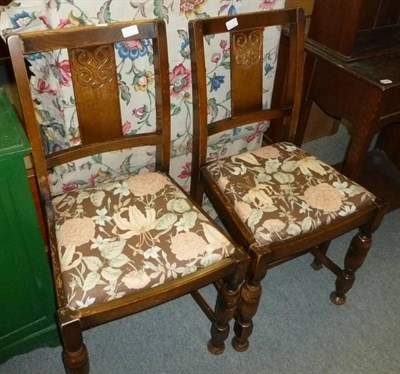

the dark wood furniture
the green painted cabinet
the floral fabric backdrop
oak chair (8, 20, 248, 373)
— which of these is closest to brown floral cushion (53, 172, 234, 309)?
oak chair (8, 20, 248, 373)

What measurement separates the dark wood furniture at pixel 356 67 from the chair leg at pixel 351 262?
0.81 feet

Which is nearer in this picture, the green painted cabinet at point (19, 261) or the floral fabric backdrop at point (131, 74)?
the green painted cabinet at point (19, 261)

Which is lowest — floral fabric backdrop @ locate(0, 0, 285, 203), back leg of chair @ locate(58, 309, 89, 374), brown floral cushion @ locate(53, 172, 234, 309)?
back leg of chair @ locate(58, 309, 89, 374)

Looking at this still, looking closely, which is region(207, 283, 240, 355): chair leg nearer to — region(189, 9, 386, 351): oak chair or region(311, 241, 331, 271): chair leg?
region(189, 9, 386, 351): oak chair

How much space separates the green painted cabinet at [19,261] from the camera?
914 millimetres

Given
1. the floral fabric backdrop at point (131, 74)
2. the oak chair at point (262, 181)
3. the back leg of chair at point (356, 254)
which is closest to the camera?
the floral fabric backdrop at point (131, 74)

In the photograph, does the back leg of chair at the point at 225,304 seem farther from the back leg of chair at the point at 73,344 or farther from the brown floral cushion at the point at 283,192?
the back leg of chair at the point at 73,344

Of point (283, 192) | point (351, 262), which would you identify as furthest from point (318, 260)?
point (283, 192)

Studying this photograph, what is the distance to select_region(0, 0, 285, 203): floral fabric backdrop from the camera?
3.45 ft

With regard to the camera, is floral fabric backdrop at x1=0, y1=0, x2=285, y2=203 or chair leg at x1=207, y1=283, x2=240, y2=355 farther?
chair leg at x1=207, y1=283, x2=240, y2=355

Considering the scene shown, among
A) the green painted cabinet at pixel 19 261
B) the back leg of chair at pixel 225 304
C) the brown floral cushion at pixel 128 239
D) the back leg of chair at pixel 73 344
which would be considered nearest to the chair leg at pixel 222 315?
the back leg of chair at pixel 225 304

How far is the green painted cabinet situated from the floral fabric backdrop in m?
0.18

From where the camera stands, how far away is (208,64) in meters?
1.37

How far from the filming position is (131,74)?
125 centimetres
